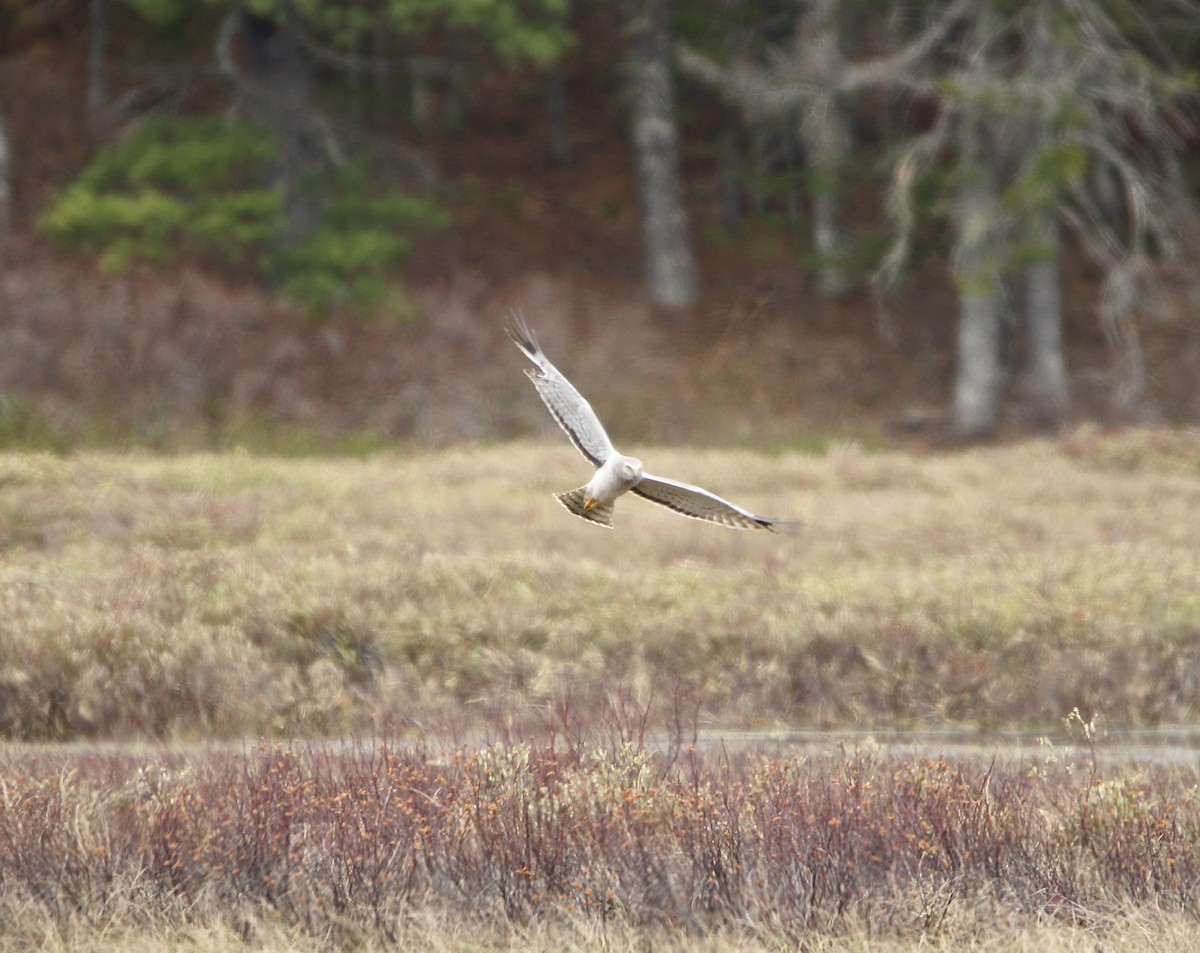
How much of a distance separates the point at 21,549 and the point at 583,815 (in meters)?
7.47

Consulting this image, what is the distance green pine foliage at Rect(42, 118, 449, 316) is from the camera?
19.6m

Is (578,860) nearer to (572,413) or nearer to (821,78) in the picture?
(572,413)

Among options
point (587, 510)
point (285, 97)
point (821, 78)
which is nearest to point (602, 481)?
point (587, 510)

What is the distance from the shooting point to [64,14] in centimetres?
2803

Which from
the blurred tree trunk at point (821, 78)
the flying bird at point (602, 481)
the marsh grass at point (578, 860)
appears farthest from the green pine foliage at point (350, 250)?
the flying bird at point (602, 481)

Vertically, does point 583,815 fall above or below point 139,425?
below

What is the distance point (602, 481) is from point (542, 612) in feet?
17.5

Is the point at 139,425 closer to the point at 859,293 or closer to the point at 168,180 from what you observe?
the point at 168,180

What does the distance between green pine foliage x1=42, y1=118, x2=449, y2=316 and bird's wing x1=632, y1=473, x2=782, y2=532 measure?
1436cm

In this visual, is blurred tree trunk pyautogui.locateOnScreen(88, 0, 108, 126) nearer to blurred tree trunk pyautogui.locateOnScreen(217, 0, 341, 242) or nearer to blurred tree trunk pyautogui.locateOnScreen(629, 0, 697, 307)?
blurred tree trunk pyautogui.locateOnScreen(217, 0, 341, 242)

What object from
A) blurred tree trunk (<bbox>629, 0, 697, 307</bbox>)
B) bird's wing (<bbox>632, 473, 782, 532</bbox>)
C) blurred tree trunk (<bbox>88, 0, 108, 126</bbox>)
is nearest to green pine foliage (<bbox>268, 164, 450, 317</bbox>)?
blurred tree trunk (<bbox>629, 0, 697, 307</bbox>)

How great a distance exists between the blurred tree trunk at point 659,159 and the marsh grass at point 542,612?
371 inches

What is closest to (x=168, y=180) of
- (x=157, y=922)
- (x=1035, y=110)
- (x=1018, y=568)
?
(x=1035, y=110)

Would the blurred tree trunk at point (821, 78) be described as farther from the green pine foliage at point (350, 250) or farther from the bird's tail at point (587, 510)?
the bird's tail at point (587, 510)
